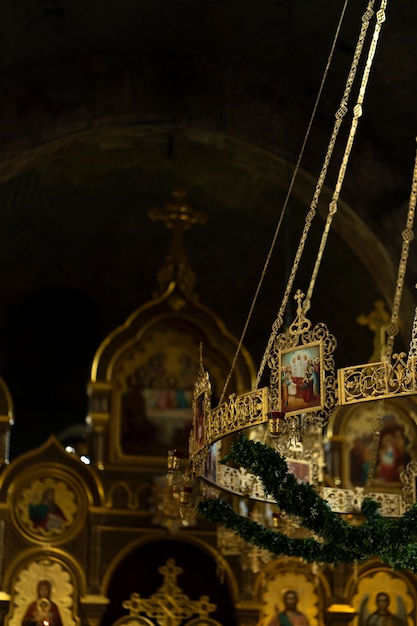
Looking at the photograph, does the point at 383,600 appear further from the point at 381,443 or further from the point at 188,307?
the point at 188,307

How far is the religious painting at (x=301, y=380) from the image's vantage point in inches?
333

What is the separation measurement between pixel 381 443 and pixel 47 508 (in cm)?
373

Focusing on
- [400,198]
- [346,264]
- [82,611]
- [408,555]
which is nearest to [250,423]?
[408,555]

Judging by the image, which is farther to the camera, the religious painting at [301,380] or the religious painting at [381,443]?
the religious painting at [381,443]

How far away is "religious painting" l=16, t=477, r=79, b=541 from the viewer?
13.7 meters

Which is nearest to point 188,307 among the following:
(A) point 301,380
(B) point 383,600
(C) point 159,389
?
(C) point 159,389

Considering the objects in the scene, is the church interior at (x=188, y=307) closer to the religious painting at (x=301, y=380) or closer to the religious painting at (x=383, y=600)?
the religious painting at (x=383, y=600)

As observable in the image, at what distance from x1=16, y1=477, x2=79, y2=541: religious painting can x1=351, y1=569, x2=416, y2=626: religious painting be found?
3.06 meters

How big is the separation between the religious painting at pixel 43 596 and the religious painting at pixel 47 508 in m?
0.34

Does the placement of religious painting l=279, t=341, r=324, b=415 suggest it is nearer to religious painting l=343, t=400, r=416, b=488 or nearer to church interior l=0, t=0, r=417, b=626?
church interior l=0, t=0, r=417, b=626

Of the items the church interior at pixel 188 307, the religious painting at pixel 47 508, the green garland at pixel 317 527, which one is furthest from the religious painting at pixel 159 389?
the green garland at pixel 317 527

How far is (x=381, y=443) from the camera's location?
49.2 ft

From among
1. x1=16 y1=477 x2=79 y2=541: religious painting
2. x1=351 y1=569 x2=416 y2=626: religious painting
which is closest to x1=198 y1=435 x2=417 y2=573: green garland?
x1=16 y1=477 x2=79 y2=541: religious painting

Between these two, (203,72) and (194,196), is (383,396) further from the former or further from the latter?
(194,196)
